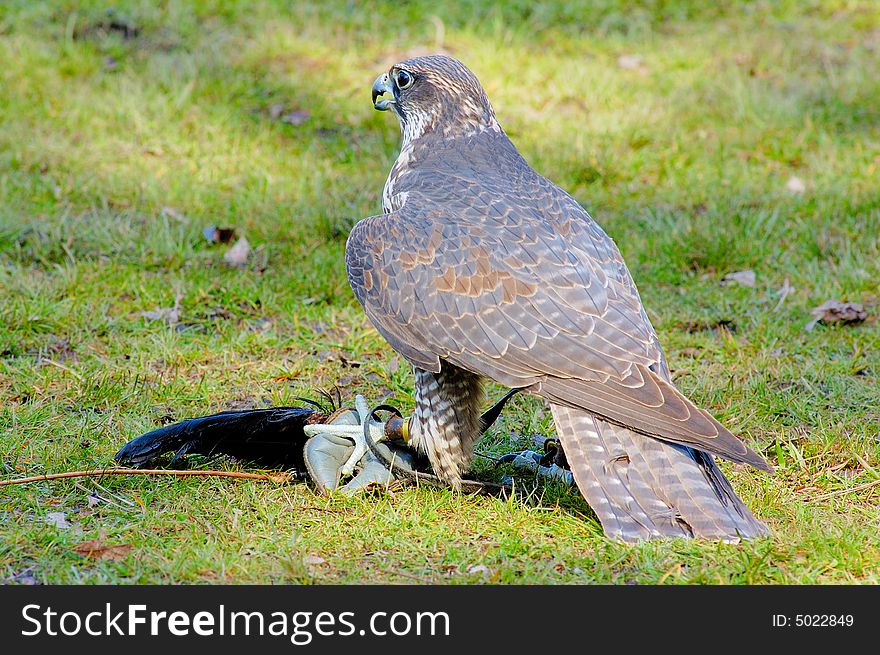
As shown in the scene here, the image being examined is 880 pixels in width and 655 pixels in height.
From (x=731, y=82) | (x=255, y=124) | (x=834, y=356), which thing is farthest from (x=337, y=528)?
(x=731, y=82)

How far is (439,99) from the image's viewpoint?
16.5 feet

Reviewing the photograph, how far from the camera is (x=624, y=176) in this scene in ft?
24.9

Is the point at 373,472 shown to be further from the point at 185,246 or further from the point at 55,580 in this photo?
the point at 185,246

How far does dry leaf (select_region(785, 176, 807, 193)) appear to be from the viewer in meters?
7.43

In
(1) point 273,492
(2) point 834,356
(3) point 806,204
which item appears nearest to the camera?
(1) point 273,492

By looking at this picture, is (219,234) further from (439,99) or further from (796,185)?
(796,185)

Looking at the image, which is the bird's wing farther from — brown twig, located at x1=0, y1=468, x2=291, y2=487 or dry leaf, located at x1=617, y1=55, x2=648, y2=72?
dry leaf, located at x1=617, y1=55, x2=648, y2=72

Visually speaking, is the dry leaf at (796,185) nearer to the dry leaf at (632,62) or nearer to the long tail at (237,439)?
the dry leaf at (632,62)

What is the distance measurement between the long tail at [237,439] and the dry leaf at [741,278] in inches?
115

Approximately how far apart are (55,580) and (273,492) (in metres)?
0.92

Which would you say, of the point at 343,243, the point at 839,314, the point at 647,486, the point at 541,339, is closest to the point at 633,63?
the point at 343,243

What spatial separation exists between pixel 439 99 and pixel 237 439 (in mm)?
1747

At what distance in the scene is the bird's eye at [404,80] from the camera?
514 cm

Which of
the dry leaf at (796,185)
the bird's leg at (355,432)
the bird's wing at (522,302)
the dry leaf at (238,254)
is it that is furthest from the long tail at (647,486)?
the dry leaf at (796,185)
